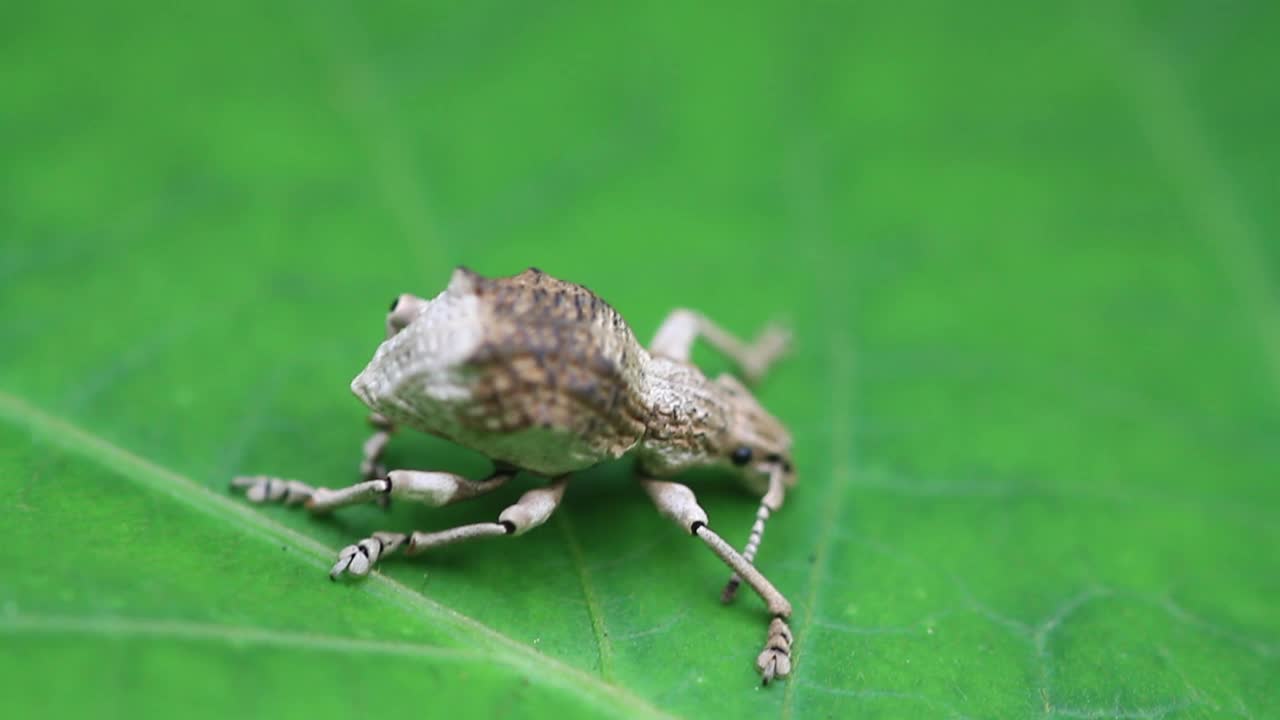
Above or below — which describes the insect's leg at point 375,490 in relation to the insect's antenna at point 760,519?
below

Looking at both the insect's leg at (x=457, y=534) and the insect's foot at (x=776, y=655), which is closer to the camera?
the insect's leg at (x=457, y=534)

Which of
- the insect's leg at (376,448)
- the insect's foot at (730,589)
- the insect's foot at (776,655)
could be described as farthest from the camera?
the insect's leg at (376,448)

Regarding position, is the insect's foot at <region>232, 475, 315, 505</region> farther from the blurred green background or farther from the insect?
the blurred green background

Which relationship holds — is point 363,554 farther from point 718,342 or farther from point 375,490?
point 718,342

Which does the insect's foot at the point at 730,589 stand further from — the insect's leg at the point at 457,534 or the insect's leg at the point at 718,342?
the insect's leg at the point at 718,342

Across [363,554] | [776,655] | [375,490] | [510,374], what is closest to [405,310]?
[510,374]

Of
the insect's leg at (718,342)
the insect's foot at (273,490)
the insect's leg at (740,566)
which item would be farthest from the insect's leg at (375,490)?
the insect's leg at (718,342)

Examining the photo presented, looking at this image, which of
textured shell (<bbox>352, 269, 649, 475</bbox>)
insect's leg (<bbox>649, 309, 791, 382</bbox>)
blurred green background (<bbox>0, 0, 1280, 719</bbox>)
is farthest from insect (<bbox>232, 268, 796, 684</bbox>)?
insect's leg (<bbox>649, 309, 791, 382</bbox>)

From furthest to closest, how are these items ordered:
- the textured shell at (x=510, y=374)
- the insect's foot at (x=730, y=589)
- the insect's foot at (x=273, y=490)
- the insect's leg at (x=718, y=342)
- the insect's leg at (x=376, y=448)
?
the insect's leg at (x=718, y=342) < the insect's leg at (x=376, y=448) < the insect's foot at (x=730, y=589) < the insect's foot at (x=273, y=490) < the textured shell at (x=510, y=374)
